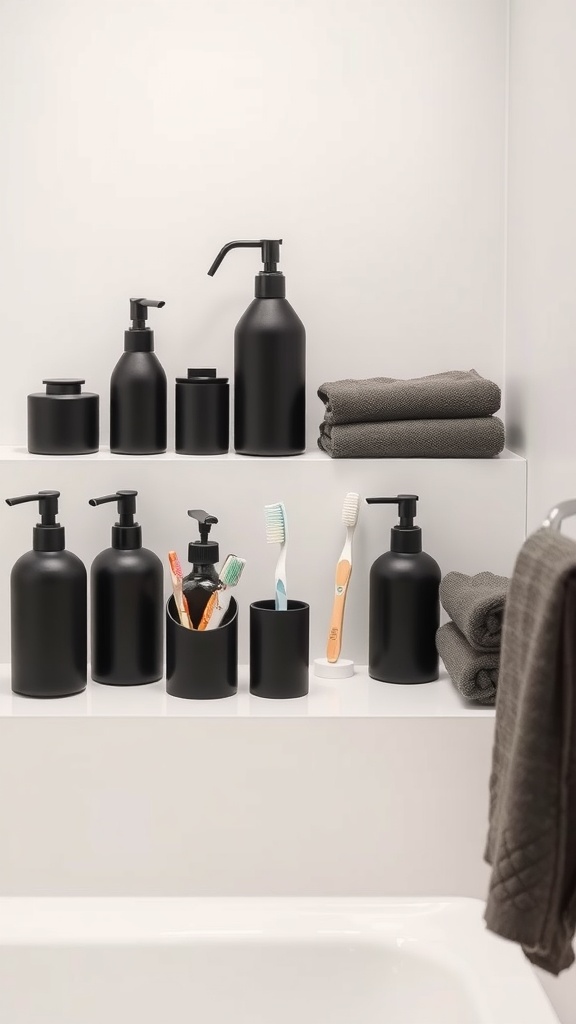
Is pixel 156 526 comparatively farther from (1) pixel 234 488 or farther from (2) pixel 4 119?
(2) pixel 4 119

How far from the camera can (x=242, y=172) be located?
1.65m

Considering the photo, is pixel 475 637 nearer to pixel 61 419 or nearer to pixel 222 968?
pixel 222 968

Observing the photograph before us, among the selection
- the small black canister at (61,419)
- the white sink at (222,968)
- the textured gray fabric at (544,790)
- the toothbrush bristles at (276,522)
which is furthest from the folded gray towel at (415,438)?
the textured gray fabric at (544,790)

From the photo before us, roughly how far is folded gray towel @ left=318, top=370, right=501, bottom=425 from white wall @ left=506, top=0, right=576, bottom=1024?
0.07 m

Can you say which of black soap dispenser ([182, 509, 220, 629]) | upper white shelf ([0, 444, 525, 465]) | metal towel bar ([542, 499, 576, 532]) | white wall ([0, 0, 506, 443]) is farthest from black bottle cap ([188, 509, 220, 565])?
metal towel bar ([542, 499, 576, 532])

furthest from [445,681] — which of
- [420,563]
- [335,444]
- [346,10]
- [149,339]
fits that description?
[346,10]

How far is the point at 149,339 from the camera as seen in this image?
5.13ft

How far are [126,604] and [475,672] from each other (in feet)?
1.45

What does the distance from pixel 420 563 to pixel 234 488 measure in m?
0.27

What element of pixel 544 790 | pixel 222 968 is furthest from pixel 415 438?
pixel 544 790

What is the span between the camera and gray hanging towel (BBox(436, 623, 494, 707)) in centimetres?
133

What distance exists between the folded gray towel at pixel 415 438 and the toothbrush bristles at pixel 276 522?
0.12 metres

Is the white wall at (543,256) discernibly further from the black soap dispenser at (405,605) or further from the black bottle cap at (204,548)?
the black bottle cap at (204,548)

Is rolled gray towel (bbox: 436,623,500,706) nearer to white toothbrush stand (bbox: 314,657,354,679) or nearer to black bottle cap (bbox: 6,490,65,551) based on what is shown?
white toothbrush stand (bbox: 314,657,354,679)
